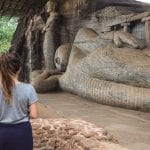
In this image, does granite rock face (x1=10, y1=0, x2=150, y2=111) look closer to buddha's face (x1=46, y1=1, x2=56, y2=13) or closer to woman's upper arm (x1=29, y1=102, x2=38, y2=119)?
buddha's face (x1=46, y1=1, x2=56, y2=13)

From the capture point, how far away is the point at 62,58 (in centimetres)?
676

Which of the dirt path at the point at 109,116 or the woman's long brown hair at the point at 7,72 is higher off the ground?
the woman's long brown hair at the point at 7,72

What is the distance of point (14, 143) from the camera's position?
2076 millimetres

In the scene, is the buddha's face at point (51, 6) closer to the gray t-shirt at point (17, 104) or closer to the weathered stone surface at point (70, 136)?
the weathered stone surface at point (70, 136)

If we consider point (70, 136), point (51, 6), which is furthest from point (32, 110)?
point (51, 6)

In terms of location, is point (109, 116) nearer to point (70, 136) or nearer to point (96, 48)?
point (70, 136)

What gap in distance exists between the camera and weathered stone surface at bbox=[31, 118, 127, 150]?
105 inches

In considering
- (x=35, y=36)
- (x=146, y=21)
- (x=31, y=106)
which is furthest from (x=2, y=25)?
(x=31, y=106)

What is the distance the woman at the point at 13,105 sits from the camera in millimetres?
2021

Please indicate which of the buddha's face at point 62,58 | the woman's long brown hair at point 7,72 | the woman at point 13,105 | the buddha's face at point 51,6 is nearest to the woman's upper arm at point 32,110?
the woman at point 13,105

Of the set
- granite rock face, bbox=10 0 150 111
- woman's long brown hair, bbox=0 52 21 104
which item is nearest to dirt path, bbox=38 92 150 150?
granite rock face, bbox=10 0 150 111

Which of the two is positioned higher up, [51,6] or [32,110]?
[51,6]

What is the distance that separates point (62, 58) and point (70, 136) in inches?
151

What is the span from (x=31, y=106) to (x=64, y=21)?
587 cm
